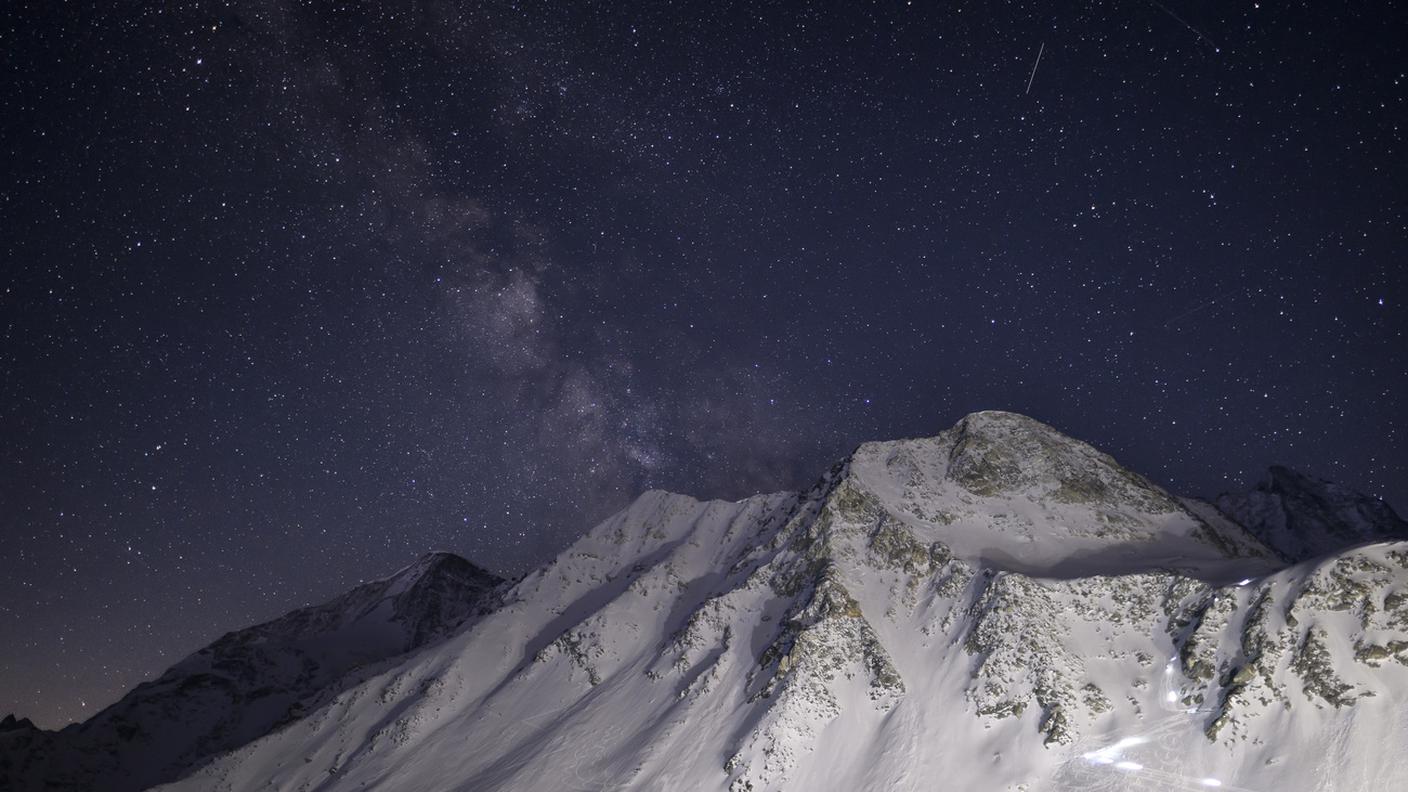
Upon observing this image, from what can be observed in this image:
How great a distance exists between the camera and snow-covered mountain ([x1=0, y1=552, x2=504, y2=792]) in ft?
456

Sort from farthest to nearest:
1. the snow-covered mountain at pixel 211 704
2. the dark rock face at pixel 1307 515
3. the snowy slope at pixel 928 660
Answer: the dark rock face at pixel 1307 515, the snow-covered mountain at pixel 211 704, the snowy slope at pixel 928 660

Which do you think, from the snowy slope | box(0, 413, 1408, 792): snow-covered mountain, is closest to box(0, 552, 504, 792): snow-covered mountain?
box(0, 413, 1408, 792): snow-covered mountain

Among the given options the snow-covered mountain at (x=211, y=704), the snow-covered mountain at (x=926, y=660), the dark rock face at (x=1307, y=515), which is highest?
the snow-covered mountain at (x=211, y=704)

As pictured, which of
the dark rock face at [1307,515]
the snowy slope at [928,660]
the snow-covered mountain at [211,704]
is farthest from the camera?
the dark rock face at [1307,515]

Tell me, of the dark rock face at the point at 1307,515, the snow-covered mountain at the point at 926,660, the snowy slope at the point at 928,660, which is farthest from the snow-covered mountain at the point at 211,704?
the dark rock face at the point at 1307,515

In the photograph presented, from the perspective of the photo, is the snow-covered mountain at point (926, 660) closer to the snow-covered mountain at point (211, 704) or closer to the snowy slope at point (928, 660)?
the snowy slope at point (928, 660)

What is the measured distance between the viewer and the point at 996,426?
117 metres

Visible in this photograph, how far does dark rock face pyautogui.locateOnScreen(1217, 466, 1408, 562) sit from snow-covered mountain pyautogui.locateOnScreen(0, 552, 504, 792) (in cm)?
15812

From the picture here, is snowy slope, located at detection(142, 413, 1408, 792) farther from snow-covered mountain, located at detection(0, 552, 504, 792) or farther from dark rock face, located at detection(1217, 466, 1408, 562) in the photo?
dark rock face, located at detection(1217, 466, 1408, 562)

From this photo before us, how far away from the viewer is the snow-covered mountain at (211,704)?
138875 millimetres

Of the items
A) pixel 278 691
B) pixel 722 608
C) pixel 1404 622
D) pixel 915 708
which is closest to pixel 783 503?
pixel 722 608

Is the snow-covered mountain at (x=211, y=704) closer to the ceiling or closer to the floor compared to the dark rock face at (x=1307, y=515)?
closer to the ceiling

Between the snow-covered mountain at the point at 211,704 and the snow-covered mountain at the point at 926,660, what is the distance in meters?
32.8

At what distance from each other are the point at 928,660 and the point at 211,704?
166 meters
